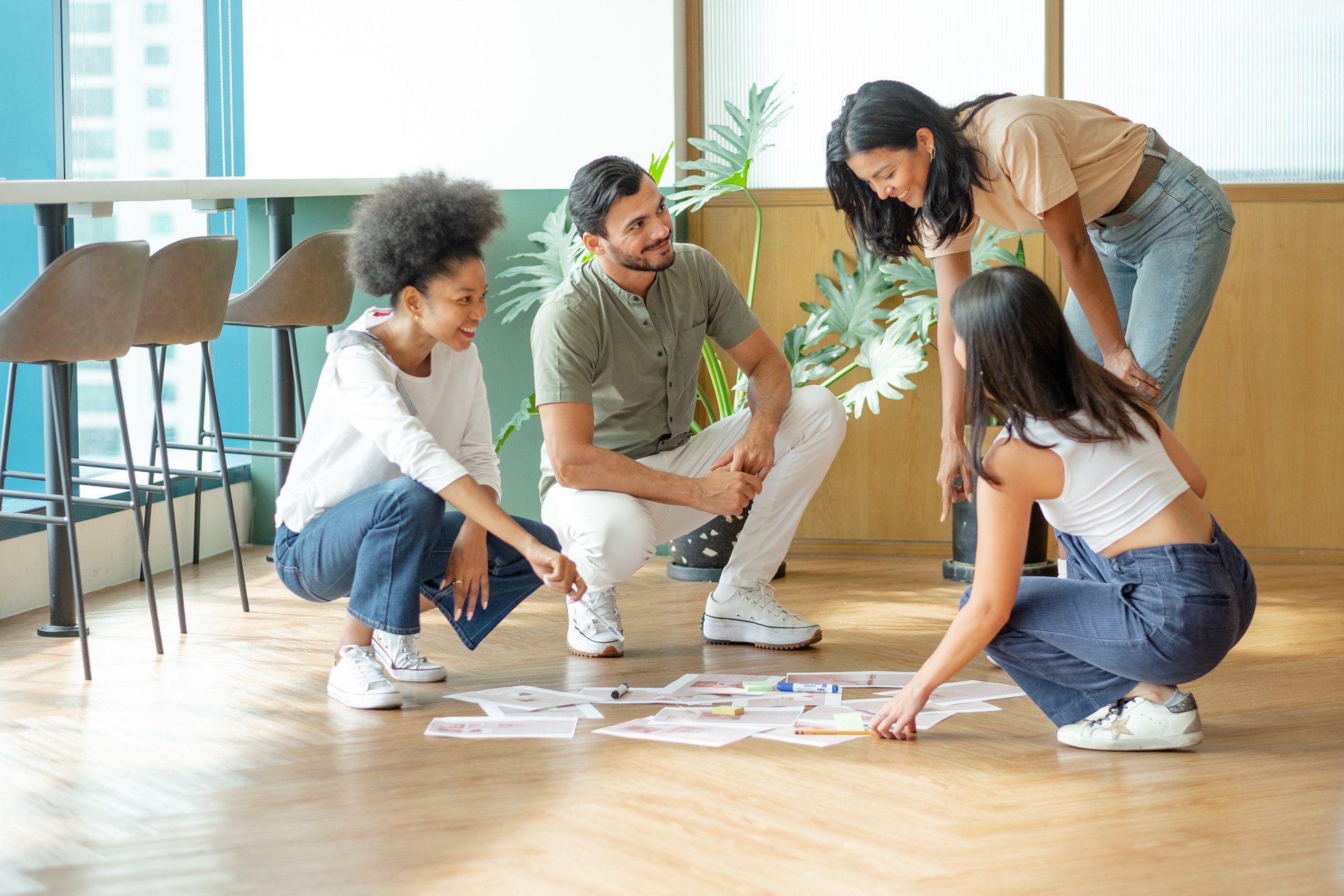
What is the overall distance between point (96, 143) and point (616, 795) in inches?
131

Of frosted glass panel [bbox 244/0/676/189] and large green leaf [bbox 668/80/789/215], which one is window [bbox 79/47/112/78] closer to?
frosted glass panel [bbox 244/0/676/189]

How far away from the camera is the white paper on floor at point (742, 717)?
8.54ft

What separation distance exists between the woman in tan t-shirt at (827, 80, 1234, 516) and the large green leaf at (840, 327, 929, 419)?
98 cm

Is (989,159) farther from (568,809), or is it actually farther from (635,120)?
(635,120)

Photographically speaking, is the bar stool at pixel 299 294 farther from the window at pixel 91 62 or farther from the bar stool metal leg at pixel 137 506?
the window at pixel 91 62

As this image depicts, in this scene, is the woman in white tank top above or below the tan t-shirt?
below

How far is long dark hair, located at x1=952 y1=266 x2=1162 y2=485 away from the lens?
220 centimetres

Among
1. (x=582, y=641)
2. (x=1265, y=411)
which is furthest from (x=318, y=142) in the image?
(x=1265, y=411)

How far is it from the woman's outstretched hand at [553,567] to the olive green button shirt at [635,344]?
577 mm

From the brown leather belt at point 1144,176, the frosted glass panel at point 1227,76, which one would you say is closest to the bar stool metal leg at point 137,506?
the brown leather belt at point 1144,176

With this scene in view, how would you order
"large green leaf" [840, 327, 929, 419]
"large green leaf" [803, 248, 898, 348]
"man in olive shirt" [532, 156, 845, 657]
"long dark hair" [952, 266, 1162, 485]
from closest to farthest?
"long dark hair" [952, 266, 1162, 485] < "man in olive shirt" [532, 156, 845, 657] < "large green leaf" [840, 327, 929, 419] < "large green leaf" [803, 248, 898, 348]

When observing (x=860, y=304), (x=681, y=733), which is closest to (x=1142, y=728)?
(x=681, y=733)

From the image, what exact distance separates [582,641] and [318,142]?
2.37 metres

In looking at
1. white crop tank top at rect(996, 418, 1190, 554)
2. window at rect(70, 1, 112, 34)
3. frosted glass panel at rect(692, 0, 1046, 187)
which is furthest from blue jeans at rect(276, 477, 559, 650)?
window at rect(70, 1, 112, 34)
